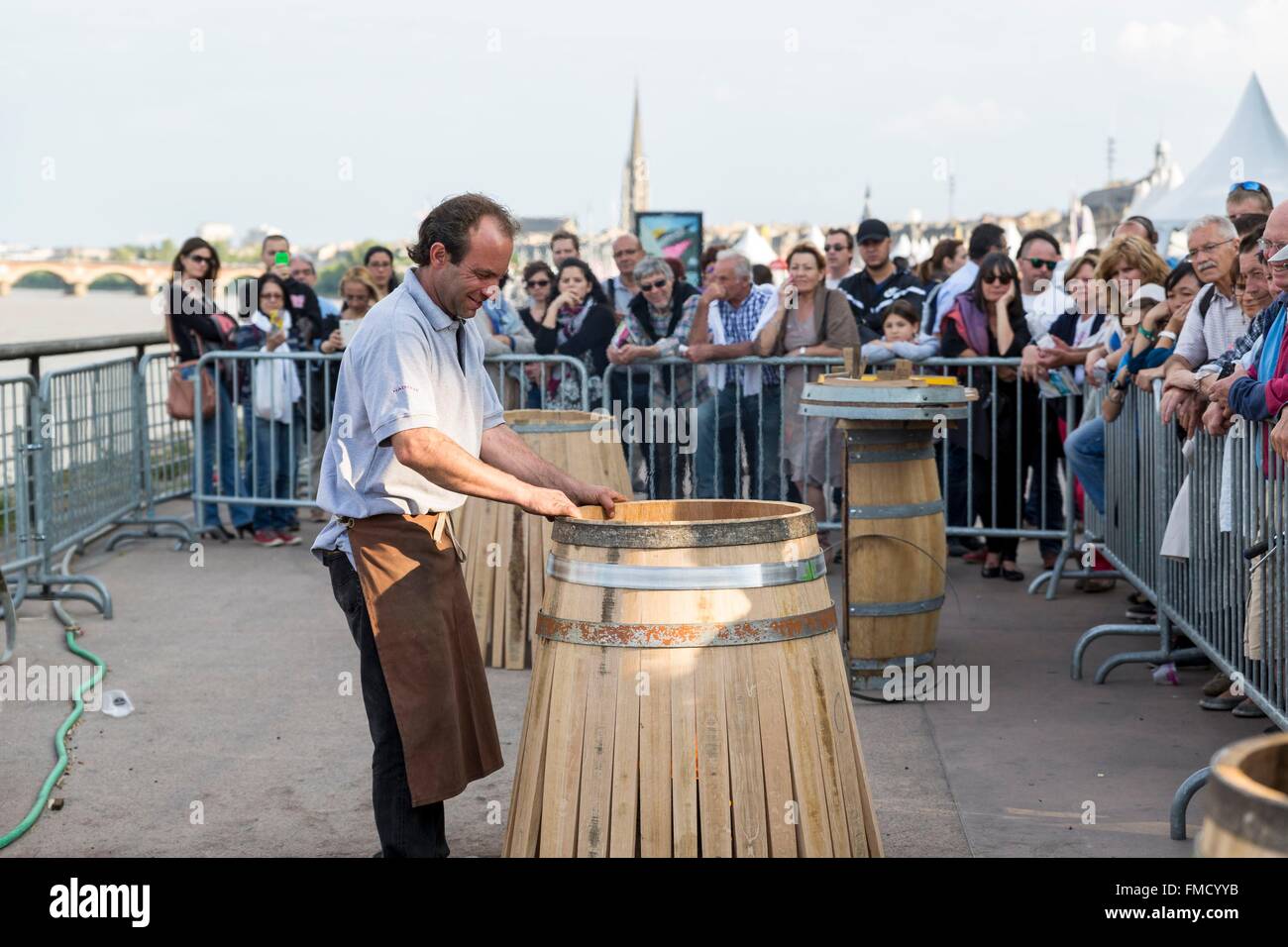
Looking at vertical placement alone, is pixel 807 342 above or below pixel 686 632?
above

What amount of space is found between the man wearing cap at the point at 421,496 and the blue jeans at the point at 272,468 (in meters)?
6.53

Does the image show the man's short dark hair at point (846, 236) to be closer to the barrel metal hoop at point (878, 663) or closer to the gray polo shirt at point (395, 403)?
the barrel metal hoop at point (878, 663)

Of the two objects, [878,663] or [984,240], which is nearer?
[878,663]

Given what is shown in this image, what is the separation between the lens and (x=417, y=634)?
4.14 m

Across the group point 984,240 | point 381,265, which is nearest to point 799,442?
point 984,240

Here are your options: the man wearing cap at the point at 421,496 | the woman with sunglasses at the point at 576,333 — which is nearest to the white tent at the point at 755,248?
the woman with sunglasses at the point at 576,333

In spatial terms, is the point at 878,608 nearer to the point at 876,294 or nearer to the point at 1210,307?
the point at 1210,307

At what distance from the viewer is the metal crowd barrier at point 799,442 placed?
9445 millimetres

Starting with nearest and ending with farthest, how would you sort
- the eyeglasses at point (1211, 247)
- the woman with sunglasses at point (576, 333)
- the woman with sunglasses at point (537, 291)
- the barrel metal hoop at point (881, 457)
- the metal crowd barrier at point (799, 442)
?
1. the barrel metal hoop at point (881, 457)
2. the eyeglasses at point (1211, 247)
3. the metal crowd barrier at point (799, 442)
4. the woman with sunglasses at point (576, 333)
5. the woman with sunglasses at point (537, 291)

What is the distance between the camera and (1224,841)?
192cm

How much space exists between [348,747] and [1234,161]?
1415 cm

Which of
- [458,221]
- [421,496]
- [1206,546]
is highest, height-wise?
[458,221]

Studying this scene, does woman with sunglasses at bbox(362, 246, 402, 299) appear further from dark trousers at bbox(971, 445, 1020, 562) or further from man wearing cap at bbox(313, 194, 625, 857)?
man wearing cap at bbox(313, 194, 625, 857)
